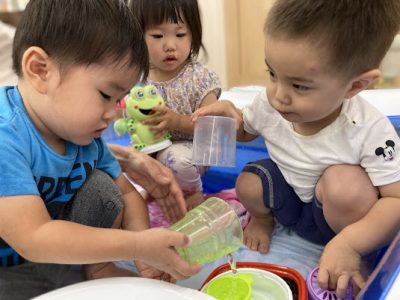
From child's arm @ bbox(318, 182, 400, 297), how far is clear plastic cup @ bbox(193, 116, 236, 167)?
29cm

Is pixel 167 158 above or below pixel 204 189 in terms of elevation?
above

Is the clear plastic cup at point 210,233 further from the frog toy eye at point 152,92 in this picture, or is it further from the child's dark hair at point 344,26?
the frog toy eye at point 152,92

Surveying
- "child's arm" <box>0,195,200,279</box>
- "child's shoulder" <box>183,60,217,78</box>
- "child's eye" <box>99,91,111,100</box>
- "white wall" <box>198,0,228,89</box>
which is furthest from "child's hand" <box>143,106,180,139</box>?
"white wall" <box>198,0,228,89</box>

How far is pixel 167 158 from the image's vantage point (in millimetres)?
1126

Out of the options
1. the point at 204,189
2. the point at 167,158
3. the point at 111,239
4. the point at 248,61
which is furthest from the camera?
the point at 248,61

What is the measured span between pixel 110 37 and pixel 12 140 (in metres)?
0.20

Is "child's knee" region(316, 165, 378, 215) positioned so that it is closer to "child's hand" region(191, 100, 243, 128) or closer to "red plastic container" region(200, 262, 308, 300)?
"red plastic container" region(200, 262, 308, 300)

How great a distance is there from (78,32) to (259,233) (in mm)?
521

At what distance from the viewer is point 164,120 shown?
1.10m

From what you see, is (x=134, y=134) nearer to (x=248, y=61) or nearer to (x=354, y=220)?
(x=354, y=220)

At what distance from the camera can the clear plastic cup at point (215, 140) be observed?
90 cm

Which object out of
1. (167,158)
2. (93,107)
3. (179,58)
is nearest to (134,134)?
(167,158)

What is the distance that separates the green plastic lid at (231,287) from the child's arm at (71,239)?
11cm

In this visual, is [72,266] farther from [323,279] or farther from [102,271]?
[323,279]
